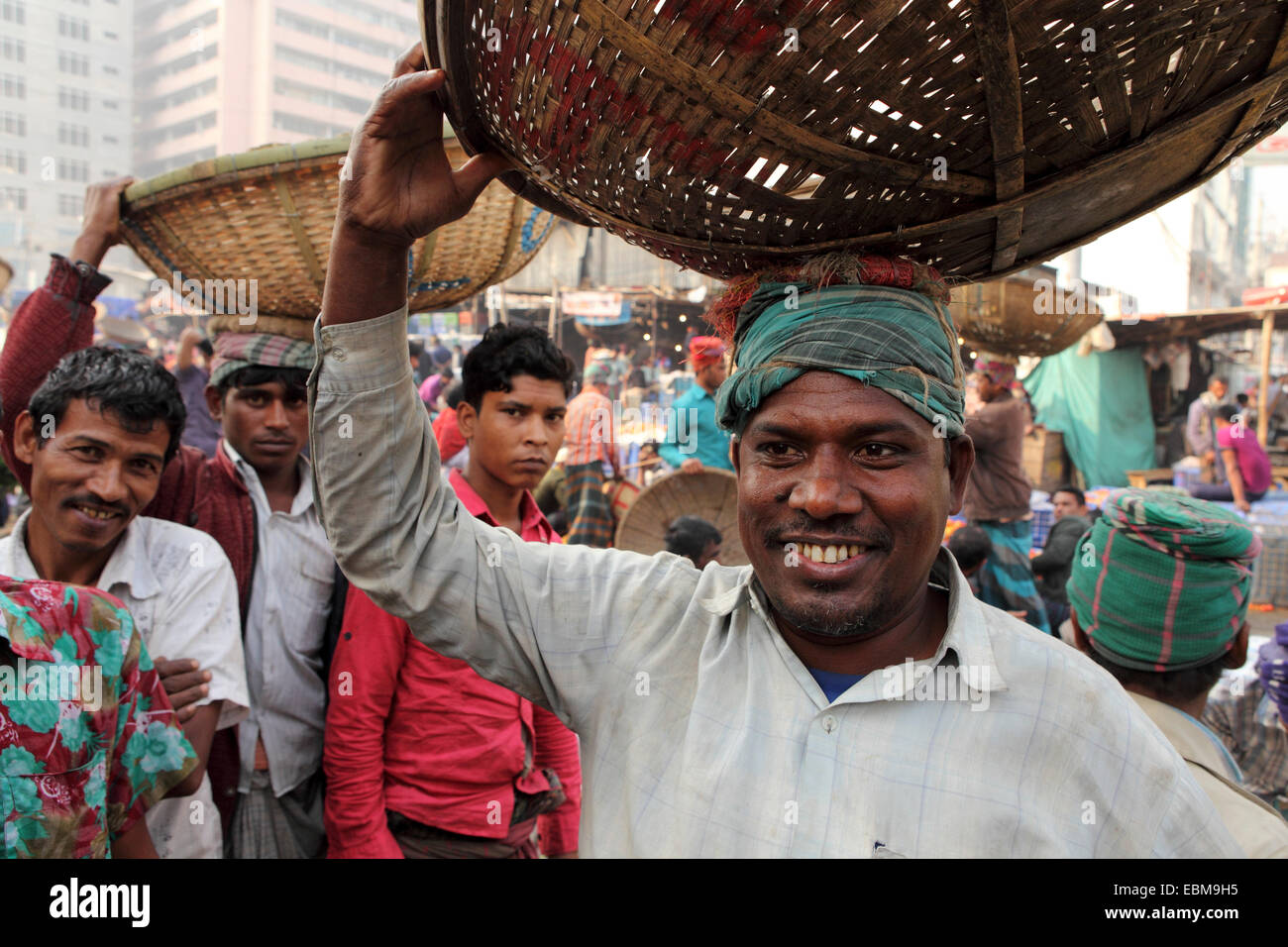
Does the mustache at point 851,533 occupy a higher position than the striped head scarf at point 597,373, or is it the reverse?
the striped head scarf at point 597,373

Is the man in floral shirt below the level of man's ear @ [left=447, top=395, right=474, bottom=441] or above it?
below

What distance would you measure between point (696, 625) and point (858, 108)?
890 mm

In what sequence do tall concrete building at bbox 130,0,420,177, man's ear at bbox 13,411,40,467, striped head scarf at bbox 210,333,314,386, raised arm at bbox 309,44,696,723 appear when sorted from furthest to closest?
tall concrete building at bbox 130,0,420,177 → striped head scarf at bbox 210,333,314,386 → man's ear at bbox 13,411,40,467 → raised arm at bbox 309,44,696,723

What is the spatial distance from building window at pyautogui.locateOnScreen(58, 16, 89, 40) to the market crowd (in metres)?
50.8

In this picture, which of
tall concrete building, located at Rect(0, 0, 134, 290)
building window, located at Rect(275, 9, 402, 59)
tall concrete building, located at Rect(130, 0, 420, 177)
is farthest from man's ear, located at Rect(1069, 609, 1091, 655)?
tall concrete building, located at Rect(0, 0, 134, 290)

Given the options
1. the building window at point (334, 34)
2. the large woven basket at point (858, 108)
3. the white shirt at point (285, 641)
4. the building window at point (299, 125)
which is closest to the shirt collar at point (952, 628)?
the large woven basket at point (858, 108)

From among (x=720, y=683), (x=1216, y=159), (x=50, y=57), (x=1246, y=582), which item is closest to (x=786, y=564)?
(x=720, y=683)

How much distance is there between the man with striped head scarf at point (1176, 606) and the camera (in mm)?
2166

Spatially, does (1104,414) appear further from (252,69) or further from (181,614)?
(252,69)

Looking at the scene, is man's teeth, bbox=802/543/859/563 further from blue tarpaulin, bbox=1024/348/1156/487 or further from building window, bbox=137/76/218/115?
building window, bbox=137/76/218/115

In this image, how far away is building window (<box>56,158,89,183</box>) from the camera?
4331 centimetres

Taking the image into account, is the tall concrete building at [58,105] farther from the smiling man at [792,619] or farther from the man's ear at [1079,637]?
the man's ear at [1079,637]

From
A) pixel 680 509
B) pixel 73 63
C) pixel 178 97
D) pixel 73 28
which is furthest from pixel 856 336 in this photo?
pixel 73 28

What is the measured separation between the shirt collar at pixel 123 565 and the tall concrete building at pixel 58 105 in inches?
1754
